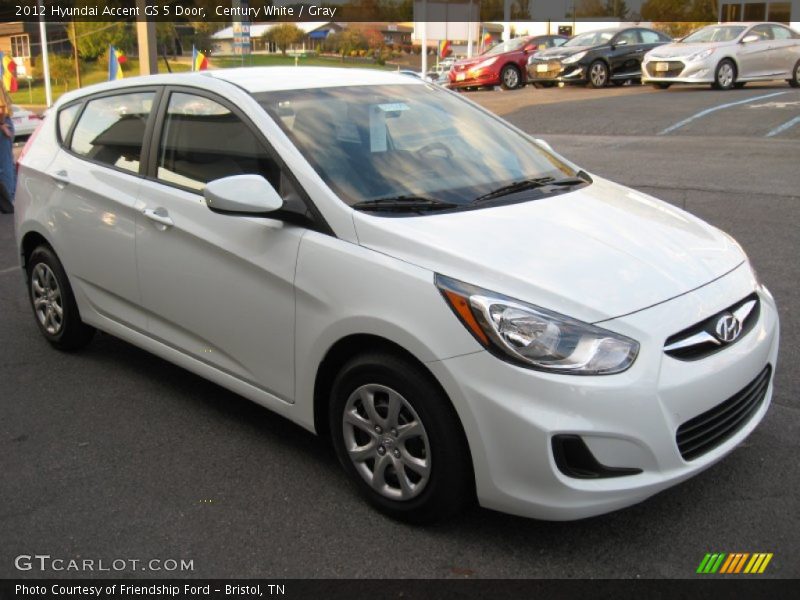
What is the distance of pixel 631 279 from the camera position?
10.4 feet

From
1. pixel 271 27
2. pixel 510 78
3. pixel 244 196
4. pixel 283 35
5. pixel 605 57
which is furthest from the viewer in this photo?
pixel 271 27

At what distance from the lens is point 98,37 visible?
3139 cm

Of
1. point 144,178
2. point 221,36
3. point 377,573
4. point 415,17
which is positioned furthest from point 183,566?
point 415,17

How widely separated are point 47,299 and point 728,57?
56.4 feet

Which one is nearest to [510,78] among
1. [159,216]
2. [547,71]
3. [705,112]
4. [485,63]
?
[485,63]

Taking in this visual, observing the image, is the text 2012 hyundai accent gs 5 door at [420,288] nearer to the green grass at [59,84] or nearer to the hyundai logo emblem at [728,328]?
the hyundai logo emblem at [728,328]

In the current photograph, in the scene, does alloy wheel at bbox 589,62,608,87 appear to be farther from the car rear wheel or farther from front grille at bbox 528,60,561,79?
front grille at bbox 528,60,561,79

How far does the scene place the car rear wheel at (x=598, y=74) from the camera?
2220 cm

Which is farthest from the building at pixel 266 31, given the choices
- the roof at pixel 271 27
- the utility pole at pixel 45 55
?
the utility pole at pixel 45 55

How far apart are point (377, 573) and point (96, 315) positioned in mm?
2618

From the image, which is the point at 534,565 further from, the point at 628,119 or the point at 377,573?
the point at 628,119

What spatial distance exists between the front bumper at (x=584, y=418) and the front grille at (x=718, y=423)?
4cm

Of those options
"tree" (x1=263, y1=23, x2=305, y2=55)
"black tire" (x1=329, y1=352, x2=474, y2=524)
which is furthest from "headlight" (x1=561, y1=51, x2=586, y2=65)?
"black tire" (x1=329, y1=352, x2=474, y2=524)

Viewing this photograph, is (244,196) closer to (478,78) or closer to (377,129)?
(377,129)
